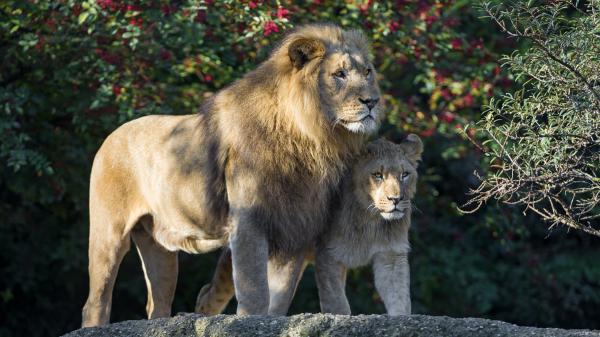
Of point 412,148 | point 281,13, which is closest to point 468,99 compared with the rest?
point 281,13

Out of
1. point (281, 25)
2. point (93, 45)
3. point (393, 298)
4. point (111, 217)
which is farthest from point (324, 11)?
point (393, 298)

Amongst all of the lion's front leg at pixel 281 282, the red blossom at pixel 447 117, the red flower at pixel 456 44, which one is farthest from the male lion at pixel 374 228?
the red blossom at pixel 447 117

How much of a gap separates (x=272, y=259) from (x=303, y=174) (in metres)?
0.51

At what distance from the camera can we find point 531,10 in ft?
16.3

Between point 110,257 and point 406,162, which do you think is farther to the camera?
point 110,257

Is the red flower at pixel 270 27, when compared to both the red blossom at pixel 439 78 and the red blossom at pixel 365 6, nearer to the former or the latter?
the red blossom at pixel 365 6

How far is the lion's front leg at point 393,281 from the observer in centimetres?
591

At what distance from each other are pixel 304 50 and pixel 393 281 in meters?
1.17

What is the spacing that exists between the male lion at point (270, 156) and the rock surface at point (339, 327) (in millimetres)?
981

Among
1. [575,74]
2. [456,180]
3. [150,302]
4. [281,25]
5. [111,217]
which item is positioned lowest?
[456,180]

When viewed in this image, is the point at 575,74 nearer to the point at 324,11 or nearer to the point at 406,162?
the point at 406,162

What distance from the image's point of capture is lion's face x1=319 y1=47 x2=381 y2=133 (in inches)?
227

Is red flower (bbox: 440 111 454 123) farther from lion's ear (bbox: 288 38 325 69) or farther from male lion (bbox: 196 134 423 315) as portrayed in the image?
lion's ear (bbox: 288 38 325 69)

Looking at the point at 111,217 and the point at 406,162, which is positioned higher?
the point at 406,162
